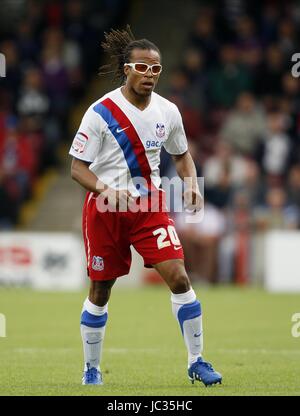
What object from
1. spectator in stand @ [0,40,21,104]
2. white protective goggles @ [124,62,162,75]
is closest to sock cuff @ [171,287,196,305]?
white protective goggles @ [124,62,162,75]

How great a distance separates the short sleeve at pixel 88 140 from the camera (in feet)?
28.5

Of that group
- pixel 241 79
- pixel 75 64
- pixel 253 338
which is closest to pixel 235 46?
pixel 241 79

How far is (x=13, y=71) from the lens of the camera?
2278cm

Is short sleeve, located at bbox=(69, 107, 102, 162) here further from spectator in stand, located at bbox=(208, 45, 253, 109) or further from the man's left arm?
spectator in stand, located at bbox=(208, 45, 253, 109)

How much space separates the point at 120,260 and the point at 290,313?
21.5 feet

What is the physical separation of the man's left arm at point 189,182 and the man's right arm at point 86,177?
0.69m

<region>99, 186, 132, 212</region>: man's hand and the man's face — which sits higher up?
the man's face

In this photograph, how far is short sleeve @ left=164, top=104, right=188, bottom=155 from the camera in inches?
358

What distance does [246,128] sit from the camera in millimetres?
21375

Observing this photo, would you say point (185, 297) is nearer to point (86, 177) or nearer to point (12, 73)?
point (86, 177)

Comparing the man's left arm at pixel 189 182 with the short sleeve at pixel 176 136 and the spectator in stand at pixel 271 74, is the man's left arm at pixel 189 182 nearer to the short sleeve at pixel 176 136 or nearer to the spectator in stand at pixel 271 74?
the short sleeve at pixel 176 136

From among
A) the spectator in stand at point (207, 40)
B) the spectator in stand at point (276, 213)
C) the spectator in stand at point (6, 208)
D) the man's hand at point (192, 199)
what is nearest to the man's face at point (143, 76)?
the man's hand at point (192, 199)

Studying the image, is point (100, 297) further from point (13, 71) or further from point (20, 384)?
point (13, 71)

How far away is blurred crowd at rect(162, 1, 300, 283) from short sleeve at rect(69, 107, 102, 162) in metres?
11.1
